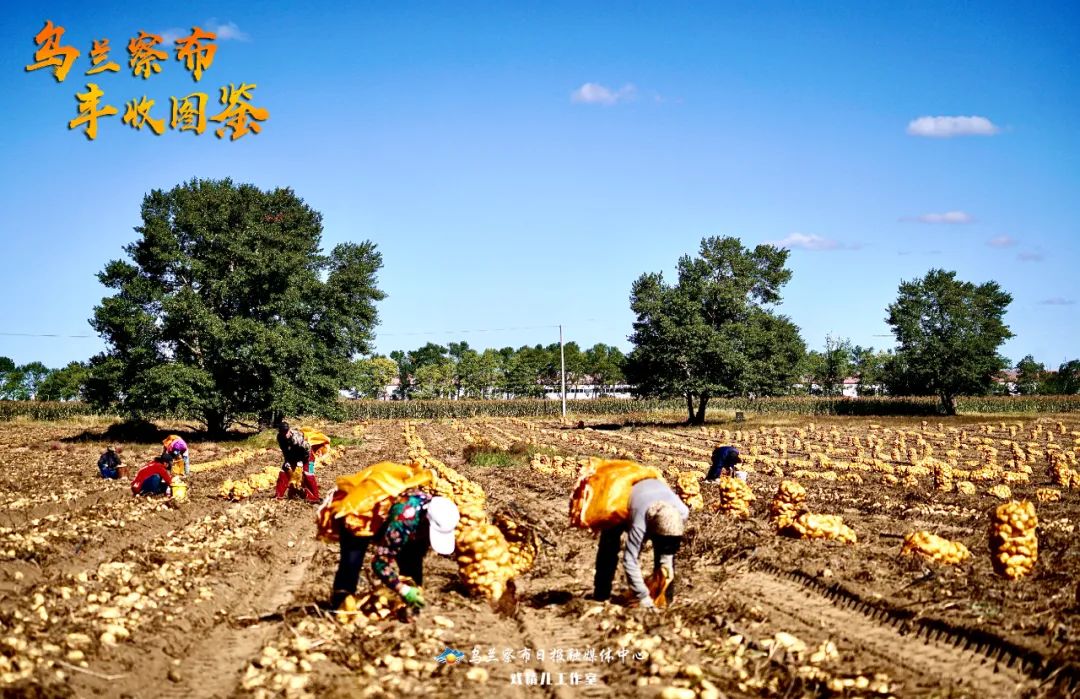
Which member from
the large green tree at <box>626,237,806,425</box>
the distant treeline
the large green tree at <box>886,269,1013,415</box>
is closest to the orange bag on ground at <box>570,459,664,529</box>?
the large green tree at <box>626,237,806,425</box>

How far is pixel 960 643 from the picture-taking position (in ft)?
23.4

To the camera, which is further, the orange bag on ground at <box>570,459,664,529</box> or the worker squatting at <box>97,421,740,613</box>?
the orange bag on ground at <box>570,459,664,529</box>

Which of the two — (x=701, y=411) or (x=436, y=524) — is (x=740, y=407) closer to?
(x=701, y=411)

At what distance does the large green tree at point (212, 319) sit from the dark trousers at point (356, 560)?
29293 millimetres

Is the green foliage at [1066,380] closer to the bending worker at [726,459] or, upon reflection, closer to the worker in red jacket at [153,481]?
the bending worker at [726,459]

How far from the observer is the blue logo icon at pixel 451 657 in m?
6.69

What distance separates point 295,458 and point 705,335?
36.4m

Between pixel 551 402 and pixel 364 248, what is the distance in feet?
113

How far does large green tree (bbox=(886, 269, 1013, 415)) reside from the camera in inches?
2613

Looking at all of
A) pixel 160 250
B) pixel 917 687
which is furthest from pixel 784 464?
pixel 160 250

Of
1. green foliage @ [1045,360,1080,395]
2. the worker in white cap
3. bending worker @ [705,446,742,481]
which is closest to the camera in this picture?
the worker in white cap

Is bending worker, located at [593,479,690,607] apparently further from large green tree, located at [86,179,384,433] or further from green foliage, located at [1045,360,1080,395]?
green foliage, located at [1045,360,1080,395]

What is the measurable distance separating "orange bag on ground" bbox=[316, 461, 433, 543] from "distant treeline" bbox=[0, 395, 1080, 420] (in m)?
61.7

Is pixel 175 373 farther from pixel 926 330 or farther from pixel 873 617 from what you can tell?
pixel 926 330
